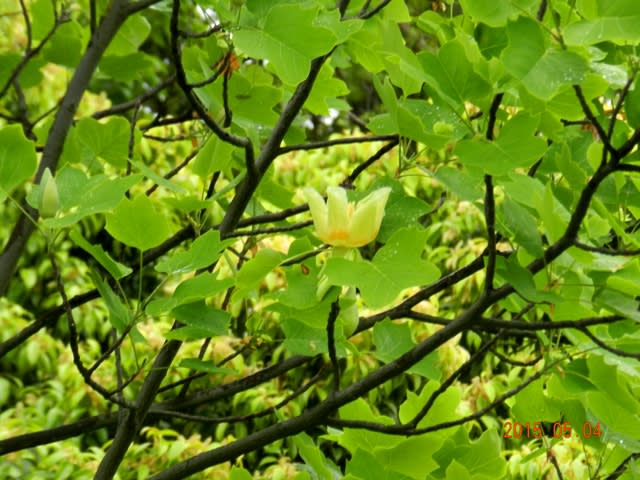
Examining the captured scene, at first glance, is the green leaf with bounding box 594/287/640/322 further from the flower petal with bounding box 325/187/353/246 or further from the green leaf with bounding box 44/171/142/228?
the green leaf with bounding box 44/171/142/228

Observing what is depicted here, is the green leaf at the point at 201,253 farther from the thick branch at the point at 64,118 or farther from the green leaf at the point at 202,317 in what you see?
the thick branch at the point at 64,118

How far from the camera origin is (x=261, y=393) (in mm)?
3514

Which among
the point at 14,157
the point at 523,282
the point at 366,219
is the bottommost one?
the point at 523,282

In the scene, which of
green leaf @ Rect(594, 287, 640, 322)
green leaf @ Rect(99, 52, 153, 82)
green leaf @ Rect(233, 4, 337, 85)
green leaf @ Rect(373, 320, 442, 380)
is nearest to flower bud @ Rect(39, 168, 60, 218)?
green leaf @ Rect(233, 4, 337, 85)

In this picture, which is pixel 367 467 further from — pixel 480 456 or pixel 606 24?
pixel 606 24

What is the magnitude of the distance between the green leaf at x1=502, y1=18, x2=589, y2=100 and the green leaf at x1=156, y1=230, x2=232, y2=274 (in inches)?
12.5

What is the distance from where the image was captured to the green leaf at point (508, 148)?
93cm

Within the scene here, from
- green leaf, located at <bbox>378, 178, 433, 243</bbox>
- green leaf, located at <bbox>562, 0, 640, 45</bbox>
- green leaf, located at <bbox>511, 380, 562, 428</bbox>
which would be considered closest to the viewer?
green leaf, located at <bbox>562, 0, 640, 45</bbox>

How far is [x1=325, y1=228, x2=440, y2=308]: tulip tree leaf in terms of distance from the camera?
85 cm

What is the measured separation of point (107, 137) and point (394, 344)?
561 millimetres

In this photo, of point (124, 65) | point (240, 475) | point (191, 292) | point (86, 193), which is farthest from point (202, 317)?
point (124, 65)

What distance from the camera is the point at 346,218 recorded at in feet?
3.02

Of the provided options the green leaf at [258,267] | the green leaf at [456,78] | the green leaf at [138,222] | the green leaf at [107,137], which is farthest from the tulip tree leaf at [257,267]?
the green leaf at [107,137]

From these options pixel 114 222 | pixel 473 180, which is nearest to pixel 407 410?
pixel 473 180
